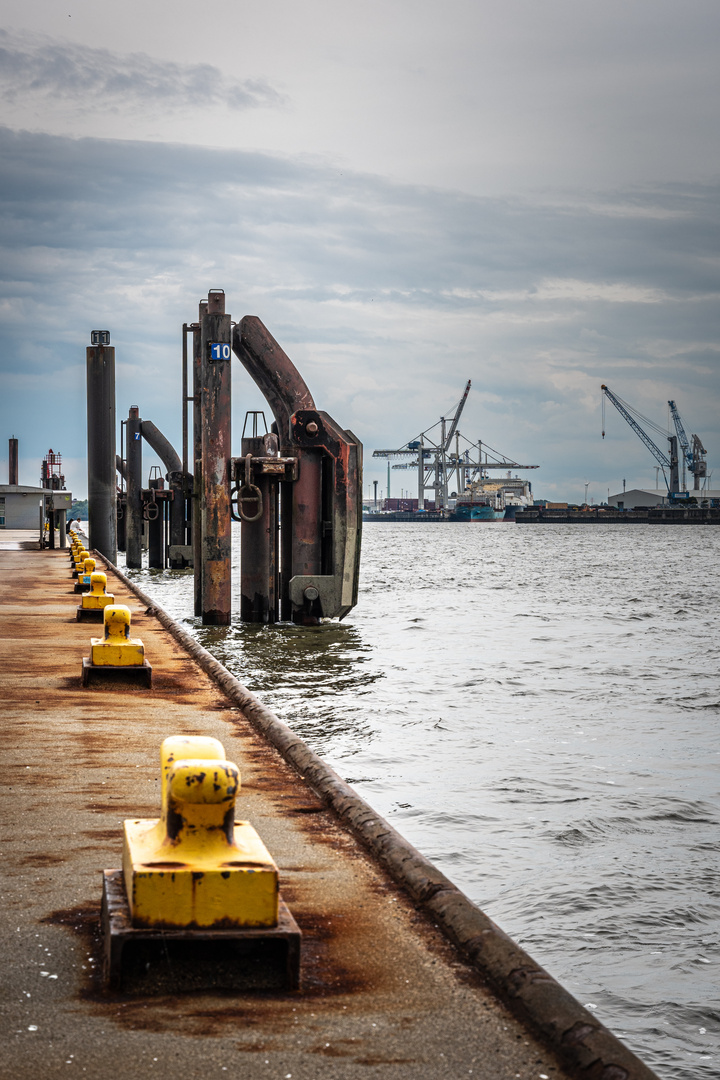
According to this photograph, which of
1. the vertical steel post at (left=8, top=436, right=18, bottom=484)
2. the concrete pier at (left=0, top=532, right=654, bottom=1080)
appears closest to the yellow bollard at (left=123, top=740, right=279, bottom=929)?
the concrete pier at (left=0, top=532, right=654, bottom=1080)

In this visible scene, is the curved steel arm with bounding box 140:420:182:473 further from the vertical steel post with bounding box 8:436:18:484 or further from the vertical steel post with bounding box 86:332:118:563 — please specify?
the vertical steel post with bounding box 8:436:18:484

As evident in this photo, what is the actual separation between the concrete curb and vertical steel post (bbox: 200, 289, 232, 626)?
10.9m

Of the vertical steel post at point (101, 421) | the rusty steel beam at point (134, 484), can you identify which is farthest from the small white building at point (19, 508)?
the vertical steel post at point (101, 421)

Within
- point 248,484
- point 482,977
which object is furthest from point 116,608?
point 248,484

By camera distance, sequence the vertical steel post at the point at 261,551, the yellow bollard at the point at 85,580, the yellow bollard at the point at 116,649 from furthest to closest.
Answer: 1. the yellow bollard at the point at 85,580
2. the vertical steel post at the point at 261,551
3. the yellow bollard at the point at 116,649

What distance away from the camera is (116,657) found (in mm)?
8859

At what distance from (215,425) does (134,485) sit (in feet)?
62.9

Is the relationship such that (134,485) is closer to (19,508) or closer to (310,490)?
(310,490)

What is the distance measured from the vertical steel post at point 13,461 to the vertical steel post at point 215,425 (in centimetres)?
8557

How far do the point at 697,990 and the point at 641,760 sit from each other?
4762 mm

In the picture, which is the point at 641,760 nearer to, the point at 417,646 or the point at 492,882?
the point at 492,882

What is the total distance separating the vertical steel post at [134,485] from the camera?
114 ft

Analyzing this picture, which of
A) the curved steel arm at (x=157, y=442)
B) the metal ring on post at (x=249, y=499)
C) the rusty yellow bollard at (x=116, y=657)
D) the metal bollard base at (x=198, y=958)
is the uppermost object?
the curved steel arm at (x=157, y=442)

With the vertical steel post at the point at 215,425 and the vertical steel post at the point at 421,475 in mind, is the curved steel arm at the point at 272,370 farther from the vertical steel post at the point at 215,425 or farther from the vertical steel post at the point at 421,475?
the vertical steel post at the point at 421,475
